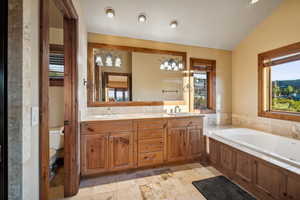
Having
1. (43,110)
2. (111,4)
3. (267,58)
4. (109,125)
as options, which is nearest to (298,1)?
(267,58)

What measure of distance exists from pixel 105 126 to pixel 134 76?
1167 mm

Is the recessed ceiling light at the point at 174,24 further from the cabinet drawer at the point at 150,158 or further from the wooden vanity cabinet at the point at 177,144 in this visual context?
the cabinet drawer at the point at 150,158

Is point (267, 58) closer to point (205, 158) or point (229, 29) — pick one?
point (229, 29)

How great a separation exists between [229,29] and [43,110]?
3.39m

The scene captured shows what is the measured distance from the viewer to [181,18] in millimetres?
2520

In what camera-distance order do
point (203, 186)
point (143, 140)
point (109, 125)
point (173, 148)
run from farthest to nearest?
point (173, 148), point (143, 140), point (109, 125), point (203, 186)

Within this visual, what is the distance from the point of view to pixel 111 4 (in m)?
2.18

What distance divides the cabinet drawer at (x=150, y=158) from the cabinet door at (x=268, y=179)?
51.5 inches

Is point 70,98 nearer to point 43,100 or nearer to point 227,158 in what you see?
point 43,100

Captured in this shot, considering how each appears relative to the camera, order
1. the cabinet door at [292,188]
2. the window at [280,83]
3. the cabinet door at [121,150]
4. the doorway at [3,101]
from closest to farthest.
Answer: the doorway at [3,101], the cabinet door at [292,188], the cabinet door at [121,150], the window at [280,83]

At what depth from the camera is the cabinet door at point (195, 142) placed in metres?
2.57

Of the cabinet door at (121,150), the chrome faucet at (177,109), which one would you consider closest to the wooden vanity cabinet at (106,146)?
the cabinet door at (121,150)

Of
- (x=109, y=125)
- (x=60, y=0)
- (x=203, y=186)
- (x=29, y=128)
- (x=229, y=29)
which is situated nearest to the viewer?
(x=29, y=128)

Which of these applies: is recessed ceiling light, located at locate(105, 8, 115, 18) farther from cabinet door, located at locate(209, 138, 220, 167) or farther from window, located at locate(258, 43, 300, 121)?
window, located at locate(258, 43, 300, 121)
